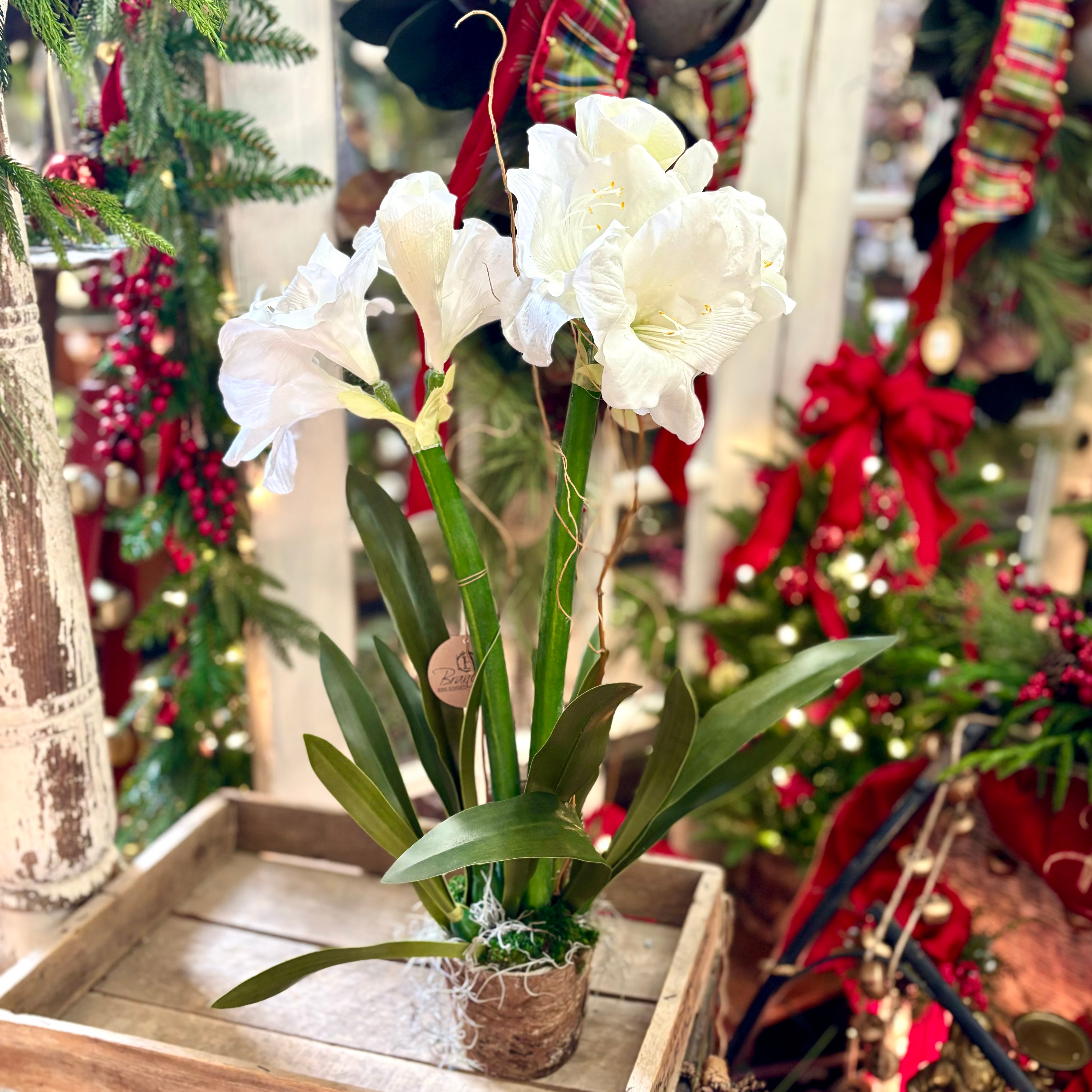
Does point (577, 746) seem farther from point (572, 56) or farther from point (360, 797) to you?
point (572, 56)

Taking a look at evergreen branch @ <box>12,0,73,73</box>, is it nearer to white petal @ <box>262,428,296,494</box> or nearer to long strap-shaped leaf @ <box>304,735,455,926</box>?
white petal @ <box>262,428,296,494</box>

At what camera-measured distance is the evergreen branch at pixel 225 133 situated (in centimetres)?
90

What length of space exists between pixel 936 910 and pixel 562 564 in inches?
24.3

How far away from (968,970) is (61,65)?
116cm

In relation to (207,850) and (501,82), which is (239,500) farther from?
(501,82)

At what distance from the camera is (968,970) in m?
1.05

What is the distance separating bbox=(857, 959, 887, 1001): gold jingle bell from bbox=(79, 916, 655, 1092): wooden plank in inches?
8.9

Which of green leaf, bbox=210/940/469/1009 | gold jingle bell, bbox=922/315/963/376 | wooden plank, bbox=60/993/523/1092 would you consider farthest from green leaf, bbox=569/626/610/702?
gold jingle bell, bbox=922/315/963/376

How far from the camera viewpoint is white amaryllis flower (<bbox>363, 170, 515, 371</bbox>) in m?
0.68

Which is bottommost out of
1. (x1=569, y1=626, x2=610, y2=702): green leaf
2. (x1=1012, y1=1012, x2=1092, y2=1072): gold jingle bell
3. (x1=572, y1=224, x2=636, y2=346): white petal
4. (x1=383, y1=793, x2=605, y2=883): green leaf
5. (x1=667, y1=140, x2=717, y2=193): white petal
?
(x1=1012, y1=1012, x2=1092, y2=1072): gold jingle bell

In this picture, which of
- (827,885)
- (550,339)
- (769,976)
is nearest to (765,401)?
(827,885)

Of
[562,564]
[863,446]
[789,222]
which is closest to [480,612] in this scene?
[562,564]

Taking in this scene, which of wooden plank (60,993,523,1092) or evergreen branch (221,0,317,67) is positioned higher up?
evergreen branch (221,0,317,67)

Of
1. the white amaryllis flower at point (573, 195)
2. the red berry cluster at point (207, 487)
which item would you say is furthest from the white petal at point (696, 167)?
the red berry cluster at point (207, 487)
